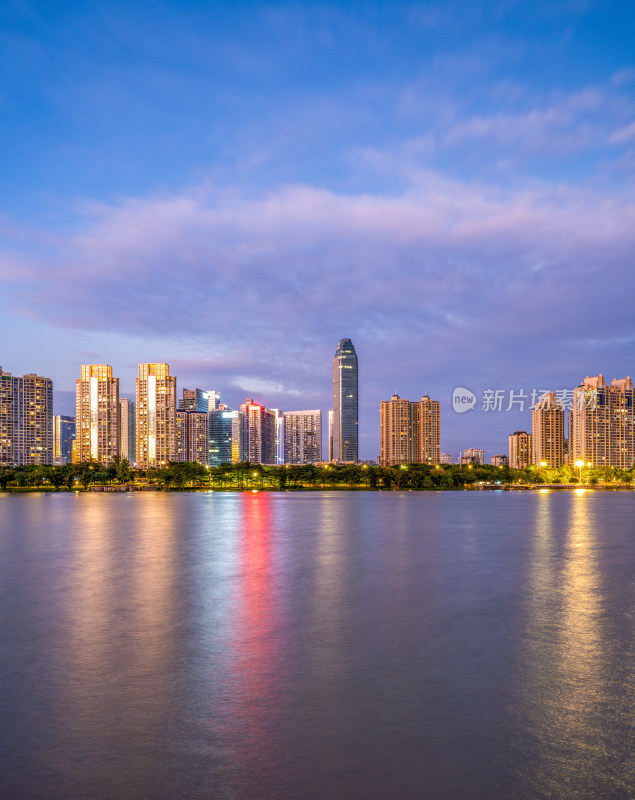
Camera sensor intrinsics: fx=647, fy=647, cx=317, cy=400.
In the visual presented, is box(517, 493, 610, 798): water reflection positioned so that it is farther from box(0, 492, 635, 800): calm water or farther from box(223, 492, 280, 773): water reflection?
box(223, 492, 280, 773): water reflection

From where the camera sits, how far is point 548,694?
12.5 meters

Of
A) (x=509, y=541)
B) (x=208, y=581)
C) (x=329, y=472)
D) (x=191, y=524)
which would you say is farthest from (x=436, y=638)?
(x=329, y=472)

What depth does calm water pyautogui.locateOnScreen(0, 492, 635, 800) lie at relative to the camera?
9.07m

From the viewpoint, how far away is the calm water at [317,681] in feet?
29.8

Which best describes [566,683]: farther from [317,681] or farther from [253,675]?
[253,675]

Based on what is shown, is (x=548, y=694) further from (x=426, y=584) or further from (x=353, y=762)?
(x=426, y=584)

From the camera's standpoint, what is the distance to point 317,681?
13445 mm

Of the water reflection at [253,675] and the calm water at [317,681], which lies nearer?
the calm water at [317,681]

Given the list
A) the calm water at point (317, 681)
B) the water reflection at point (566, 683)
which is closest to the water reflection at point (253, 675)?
the calm water at point (317, 681)

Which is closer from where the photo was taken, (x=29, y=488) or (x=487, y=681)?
(x=487, y=681)

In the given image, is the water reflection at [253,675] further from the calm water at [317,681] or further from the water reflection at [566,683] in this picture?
the water reflection at [566,683]

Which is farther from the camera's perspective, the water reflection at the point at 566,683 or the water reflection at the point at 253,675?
the water reflection at the point at 253,675

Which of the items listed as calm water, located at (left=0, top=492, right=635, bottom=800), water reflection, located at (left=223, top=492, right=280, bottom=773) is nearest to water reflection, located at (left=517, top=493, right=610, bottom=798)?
calm water, located at (left=0, top=492, right=635, bottom=800)

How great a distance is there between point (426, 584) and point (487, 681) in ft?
44.6
